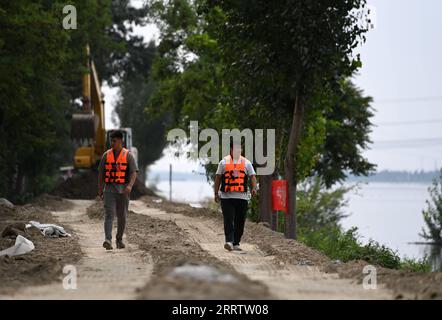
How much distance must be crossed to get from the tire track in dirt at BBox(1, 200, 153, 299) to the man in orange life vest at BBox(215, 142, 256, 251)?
5.64 feet

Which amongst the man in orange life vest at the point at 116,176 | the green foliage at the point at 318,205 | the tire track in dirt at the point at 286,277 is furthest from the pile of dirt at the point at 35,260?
the green foliage at the point at 318,205

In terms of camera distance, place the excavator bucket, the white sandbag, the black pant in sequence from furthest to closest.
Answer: the excavator bucket → the black pant → the white sandbag

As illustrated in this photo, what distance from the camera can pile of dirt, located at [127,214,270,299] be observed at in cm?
1081

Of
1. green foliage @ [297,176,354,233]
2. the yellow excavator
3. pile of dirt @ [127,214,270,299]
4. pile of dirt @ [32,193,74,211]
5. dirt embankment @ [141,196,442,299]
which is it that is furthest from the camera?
green foliage @ [297,176,354,233]

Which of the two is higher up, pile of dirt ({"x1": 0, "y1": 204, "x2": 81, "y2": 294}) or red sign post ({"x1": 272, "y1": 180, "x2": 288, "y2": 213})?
red sign post ({"x1": 272, "y1": 180, "x2": 288, "y2": 213})

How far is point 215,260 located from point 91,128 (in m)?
29.6

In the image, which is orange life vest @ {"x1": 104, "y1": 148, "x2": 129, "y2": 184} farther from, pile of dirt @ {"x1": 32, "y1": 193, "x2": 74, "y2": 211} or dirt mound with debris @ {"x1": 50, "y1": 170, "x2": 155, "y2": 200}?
dirt mound with debris @ {"x1": 50, "y1": 170, "x2": 155, "y2": 200}

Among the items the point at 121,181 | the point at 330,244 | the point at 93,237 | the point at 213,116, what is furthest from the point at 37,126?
the point at 121,181

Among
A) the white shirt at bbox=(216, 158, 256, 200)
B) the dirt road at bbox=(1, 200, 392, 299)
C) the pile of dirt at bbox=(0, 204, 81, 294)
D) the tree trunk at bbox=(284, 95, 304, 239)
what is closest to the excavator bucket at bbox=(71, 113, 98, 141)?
the tree trunk at bbox=(284, 95, 304, 239)

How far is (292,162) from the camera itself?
3008 centimetres

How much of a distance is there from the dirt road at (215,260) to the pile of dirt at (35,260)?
0.26m

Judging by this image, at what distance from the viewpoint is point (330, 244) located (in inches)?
1452

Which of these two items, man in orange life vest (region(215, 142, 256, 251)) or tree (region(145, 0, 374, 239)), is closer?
man in orange life vest (region(215, 142, 256, 251))

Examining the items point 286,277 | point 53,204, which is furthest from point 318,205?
point 286,277
